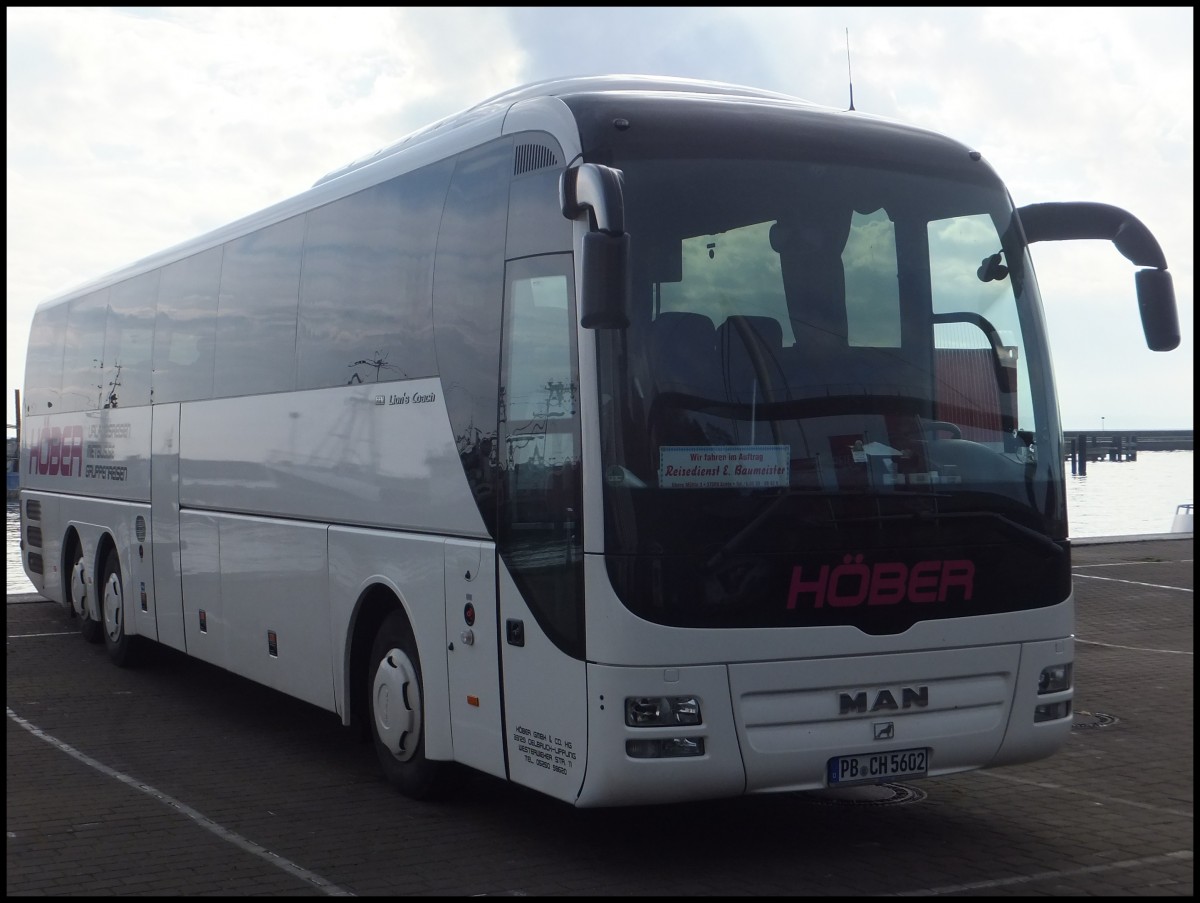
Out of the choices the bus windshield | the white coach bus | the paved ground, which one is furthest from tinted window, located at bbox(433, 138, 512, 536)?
the paved ground

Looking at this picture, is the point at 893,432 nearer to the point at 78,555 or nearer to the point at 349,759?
the point at 349,759

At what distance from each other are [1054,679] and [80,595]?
10618mm

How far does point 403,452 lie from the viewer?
8.31 m

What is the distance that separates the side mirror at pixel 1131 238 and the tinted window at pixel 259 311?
4698 mm

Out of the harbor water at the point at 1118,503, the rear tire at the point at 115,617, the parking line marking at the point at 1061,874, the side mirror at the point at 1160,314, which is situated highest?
the side mirror at the point at 1160,314

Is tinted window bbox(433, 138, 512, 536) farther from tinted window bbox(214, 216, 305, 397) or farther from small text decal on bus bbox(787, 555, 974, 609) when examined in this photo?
tinted window bbox(214, 216, 305, 397)

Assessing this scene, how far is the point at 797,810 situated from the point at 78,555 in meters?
9.65

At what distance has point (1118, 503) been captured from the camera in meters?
59.9

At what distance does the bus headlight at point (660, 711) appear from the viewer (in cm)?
642

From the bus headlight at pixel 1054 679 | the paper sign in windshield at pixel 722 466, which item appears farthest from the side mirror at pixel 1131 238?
the paper sign in windshield at pixel 722 466

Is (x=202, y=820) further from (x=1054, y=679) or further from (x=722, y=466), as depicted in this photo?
(x=1054, y=679)

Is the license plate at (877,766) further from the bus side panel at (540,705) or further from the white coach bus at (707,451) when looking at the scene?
the bus side panel at (540,705)

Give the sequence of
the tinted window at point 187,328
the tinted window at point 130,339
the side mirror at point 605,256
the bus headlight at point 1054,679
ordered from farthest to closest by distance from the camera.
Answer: the tinted window at point 130,339
the tinted window at point 187,328
the bus headlight at point 1054,679
the side mirror at point 605,256

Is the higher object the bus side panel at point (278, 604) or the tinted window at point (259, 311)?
the tinted window at point (259, 311)
